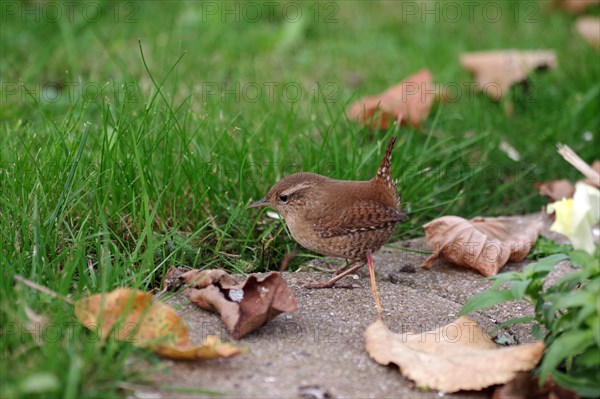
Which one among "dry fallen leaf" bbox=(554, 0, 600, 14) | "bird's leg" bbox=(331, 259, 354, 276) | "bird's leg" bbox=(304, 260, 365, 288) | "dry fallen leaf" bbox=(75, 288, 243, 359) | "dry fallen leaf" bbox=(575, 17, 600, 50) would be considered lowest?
"bird's leg" bbox=(331, 259, 354, 276)

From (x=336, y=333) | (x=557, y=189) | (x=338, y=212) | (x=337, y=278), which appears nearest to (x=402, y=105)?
(x=557, y=189)

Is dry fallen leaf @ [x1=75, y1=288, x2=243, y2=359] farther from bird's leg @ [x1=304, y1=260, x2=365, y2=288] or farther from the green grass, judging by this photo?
bird's leg @ [x1=304, y1=260, x2=365, y2=288]

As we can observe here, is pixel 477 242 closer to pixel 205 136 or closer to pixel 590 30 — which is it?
pixel 205 136

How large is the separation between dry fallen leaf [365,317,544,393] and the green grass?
1008 millimetres

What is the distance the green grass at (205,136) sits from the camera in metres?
3.51

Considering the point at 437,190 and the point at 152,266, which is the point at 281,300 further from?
the point at 437,190

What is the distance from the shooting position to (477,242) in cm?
451

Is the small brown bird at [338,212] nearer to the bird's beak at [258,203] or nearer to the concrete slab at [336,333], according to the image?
the bird's beak at [258,203]

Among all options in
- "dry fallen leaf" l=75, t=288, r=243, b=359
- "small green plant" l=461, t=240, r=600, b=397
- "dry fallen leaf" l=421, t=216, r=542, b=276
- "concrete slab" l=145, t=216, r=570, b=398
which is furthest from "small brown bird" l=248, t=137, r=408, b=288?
"dry fallen leaf" l=75, t=288, r=243, b=359

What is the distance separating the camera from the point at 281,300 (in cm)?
342

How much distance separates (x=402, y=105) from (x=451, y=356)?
289 cm

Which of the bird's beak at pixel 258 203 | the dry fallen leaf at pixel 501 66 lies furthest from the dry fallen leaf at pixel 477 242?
the dry fallen leaf at pixel 501 66

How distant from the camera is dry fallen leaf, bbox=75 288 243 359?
2990mm

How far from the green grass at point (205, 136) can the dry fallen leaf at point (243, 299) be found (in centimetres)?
25
